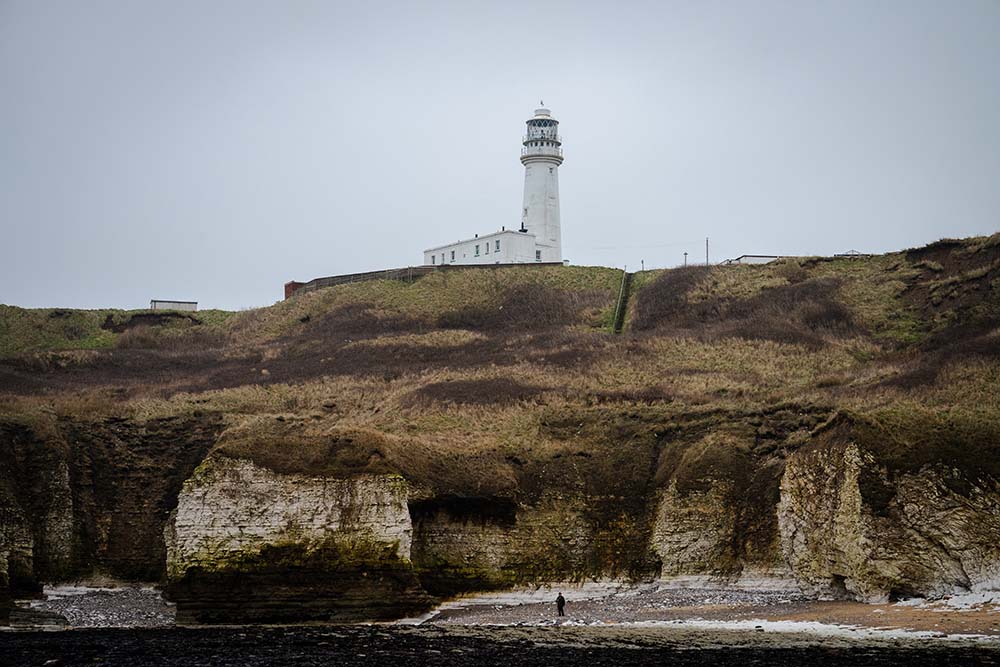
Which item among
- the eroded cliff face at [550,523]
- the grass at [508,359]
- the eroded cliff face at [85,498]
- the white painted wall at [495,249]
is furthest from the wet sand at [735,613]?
the white painted wall at [495,249]

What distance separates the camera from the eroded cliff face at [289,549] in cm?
4169

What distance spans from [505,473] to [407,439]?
4113mm

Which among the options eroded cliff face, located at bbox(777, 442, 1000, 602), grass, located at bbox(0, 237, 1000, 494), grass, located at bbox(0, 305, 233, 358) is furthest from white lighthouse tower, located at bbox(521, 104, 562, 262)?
eroded cliff face, located at bbox(777, 442, 1000, 602)

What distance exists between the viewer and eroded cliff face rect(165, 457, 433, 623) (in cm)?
→ 4169

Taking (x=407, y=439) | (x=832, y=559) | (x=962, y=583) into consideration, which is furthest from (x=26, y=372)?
(x=962, y=583)

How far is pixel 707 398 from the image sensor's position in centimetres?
5044

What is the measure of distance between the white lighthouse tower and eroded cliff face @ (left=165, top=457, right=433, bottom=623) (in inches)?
2041

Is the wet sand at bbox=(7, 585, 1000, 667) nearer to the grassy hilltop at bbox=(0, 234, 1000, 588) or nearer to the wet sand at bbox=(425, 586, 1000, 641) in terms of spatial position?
the wet sand at bbox=(425, 586, 1000, 641)

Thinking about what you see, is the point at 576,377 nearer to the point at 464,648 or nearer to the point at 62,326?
the point at 464,648

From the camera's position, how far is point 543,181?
93.1 metres

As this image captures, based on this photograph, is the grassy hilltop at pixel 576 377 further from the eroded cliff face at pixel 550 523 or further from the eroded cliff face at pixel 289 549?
the eroded cliff face at pixel 289 549

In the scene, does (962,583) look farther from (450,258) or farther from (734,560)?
(450,258)

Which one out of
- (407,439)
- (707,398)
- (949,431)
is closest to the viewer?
(949,431)

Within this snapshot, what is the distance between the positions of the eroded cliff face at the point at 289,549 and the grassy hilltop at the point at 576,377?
1072 mm
